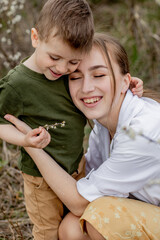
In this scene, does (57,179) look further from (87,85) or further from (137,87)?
(137,87)

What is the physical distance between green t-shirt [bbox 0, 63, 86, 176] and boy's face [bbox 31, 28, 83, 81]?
0.08m

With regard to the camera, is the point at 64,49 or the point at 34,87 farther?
the point at 34,87

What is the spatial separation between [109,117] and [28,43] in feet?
10.1

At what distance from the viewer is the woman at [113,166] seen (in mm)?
1919

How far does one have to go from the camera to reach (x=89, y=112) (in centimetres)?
206

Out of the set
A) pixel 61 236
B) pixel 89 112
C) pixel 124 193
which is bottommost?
pixel 61 236

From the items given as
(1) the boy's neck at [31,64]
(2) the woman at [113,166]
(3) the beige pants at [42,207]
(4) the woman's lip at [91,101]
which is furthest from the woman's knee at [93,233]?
(1) the boy's neck at [31,64]

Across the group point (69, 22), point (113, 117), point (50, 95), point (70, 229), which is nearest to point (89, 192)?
point (70, 229)

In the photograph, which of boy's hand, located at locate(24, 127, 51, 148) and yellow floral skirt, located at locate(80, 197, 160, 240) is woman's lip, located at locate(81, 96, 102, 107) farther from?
yellow floral skirt, located at locate(80, 197, 160, 240)

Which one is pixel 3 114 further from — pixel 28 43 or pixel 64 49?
pixel 28 43

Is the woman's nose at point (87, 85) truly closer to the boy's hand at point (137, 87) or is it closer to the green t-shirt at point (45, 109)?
the green t-shirt at point (45, 109)

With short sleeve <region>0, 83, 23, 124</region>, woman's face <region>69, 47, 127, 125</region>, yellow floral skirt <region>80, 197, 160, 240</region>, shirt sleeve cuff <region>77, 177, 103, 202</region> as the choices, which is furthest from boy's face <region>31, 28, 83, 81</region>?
yellow floral skirt <region>80, 197, 160, 240</region>

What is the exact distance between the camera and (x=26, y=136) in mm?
1745

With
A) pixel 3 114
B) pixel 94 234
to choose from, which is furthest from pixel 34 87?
pixel 94 234
